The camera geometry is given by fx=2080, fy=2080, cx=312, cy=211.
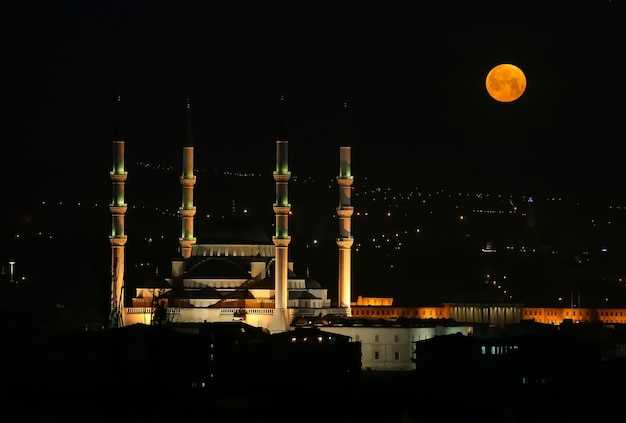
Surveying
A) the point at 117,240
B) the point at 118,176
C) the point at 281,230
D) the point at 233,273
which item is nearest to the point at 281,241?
the point at 281,230

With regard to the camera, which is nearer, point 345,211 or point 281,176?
point 281,176

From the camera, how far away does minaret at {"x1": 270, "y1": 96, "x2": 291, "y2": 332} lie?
200 ft

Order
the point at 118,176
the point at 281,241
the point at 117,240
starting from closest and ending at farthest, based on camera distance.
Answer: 1. the point at 281,241
2. the point at 117,240
3. the point at 118,176

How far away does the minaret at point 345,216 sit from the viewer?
63.2 meters

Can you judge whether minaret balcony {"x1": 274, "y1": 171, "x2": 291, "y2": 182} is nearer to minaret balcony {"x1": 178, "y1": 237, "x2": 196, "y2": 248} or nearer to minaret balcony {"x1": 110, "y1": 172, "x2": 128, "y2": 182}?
minaret balcony {"x1": 110, "y1": 172, "x2": 128, "y2": 182}

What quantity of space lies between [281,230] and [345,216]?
3.01 m

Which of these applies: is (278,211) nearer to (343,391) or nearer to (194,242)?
(194,242)

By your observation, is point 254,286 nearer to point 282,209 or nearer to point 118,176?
point 282,209

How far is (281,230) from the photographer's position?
6125 centimetres

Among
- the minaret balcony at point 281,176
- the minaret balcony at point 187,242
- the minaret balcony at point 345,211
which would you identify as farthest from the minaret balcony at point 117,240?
the minaret balcony at point 345,211

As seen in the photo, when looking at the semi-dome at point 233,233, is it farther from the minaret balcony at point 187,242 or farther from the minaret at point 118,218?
the minaret at point 118,218

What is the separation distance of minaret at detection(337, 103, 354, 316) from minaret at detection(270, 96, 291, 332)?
2461 mm

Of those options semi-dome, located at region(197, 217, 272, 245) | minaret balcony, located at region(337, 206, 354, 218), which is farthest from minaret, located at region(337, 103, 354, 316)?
semi-dome, located at region(197, 217, 272, 245)

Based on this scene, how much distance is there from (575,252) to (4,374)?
41.4 metres
